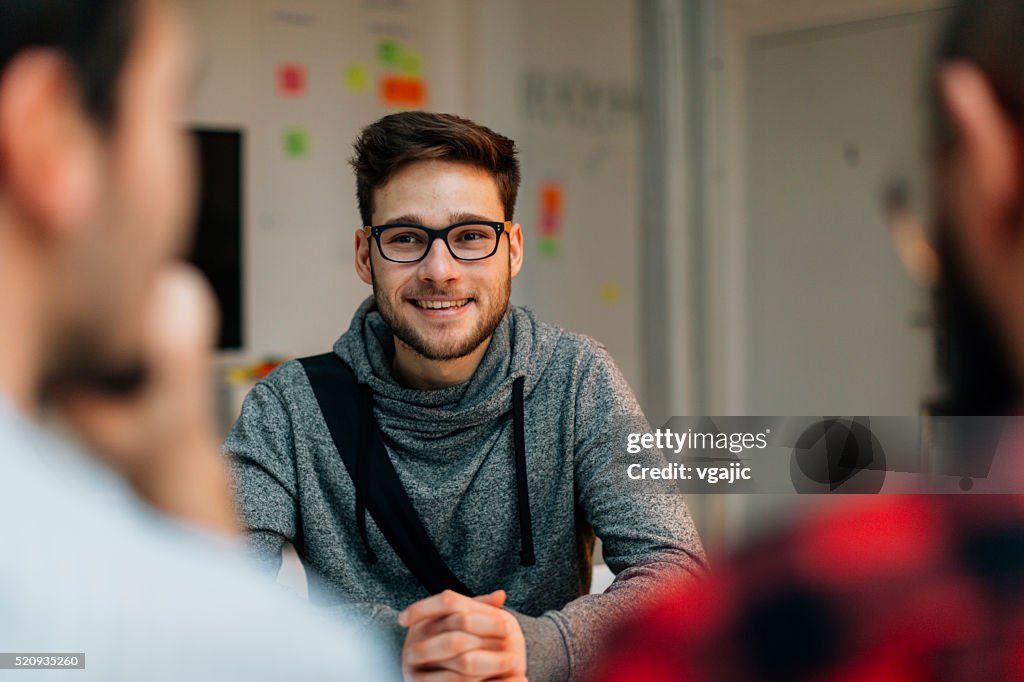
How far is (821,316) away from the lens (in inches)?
32.1

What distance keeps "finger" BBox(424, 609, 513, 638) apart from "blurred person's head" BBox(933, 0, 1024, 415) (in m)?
0.41

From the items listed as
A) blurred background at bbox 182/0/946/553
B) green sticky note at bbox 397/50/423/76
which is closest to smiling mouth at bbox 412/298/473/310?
blurred background at bbox 182/0/946/553

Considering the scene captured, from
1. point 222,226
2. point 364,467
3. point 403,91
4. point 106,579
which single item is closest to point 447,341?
point 364,467

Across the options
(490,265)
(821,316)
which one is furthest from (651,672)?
(490,265)

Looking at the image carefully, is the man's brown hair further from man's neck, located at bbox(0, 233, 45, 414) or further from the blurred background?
man's neck, located at bbox(0, 233, 45, 414)

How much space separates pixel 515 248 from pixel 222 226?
0.32m

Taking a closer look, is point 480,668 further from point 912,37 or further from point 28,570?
point 912,37

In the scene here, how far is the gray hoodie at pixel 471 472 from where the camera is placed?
1.01 meters

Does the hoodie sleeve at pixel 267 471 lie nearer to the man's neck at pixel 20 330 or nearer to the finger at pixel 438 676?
the finger at pixel 438 676

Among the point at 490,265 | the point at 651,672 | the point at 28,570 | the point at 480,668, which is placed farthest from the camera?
the point at 490,265

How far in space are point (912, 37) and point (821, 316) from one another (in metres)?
0.22

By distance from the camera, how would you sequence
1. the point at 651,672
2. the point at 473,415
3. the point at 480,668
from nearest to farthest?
1. the point at 651,672
2. the point at 480,668
3. the point at 473,415

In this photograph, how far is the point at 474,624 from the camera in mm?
858

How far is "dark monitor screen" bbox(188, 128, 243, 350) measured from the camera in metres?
0.67
